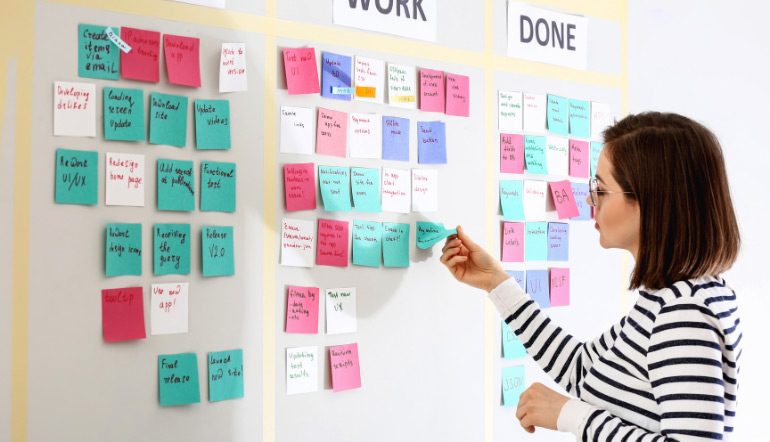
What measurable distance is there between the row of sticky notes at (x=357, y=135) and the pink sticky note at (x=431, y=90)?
41mm

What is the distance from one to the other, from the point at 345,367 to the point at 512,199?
2.20ft

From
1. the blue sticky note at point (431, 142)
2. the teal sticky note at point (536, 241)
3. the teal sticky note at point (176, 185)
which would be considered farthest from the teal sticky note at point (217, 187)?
the teal sticky note at point (536, 241)

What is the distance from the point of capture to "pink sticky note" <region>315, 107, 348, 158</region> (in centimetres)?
144

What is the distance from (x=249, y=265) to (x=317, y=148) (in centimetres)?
31

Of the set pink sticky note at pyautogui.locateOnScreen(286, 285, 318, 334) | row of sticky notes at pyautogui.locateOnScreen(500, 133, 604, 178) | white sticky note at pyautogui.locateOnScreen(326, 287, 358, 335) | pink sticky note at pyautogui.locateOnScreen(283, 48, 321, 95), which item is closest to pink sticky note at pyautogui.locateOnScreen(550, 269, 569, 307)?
row of sticky notes at pyautogui.locateOnScreen(500, 133, 604, 178)

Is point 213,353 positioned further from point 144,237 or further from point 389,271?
point 389,271

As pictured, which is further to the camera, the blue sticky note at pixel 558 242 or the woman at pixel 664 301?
the blue sticky note at pixel 558 242

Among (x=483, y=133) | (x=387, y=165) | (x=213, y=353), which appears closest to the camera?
(x=213, y=353)

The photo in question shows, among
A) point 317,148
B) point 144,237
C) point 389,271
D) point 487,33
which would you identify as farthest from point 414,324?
point 487,33

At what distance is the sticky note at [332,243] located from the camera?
4.73 feet

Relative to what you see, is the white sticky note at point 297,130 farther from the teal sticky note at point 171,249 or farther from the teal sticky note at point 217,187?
the teal sticky note at point 171,249

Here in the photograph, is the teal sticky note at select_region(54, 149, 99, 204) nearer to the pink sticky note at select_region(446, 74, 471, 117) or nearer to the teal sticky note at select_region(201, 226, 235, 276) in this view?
the teal sticky note at select_region(201, 226, 235, 276)

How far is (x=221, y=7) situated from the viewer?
1.34 metres

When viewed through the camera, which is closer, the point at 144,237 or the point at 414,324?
the point at 144,237
